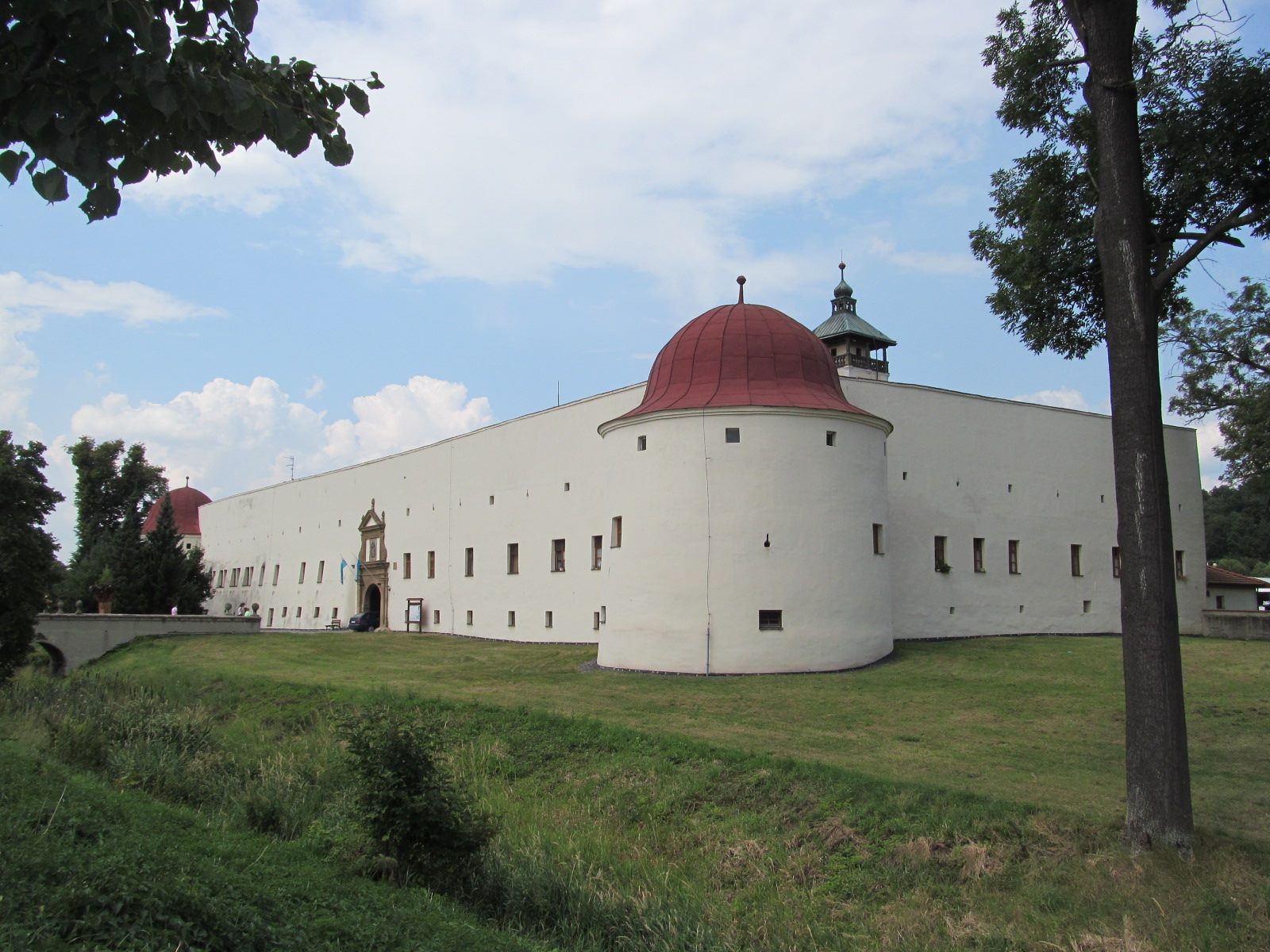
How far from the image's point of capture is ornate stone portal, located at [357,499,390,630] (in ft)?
142

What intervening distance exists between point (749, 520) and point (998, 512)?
475 inches

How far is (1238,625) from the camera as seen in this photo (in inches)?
1216

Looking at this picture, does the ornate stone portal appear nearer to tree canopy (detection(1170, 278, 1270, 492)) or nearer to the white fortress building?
the white fortress building

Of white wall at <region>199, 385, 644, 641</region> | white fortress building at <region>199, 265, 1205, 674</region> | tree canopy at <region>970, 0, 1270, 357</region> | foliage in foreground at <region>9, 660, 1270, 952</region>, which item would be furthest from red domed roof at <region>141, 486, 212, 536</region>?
tree canopy at <region>970, 0, 1270, 357</region>

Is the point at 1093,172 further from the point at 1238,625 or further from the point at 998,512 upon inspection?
the point at 1238,625

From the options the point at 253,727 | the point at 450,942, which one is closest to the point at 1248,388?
the point at 253,727

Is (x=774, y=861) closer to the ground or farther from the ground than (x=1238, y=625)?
closer to the ground

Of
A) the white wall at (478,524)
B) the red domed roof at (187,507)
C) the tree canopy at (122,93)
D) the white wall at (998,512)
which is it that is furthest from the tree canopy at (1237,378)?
the red domed roof at (187,507)

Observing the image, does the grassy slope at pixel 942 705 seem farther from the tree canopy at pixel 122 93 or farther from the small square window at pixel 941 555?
the tree canopy at pixel 122 93

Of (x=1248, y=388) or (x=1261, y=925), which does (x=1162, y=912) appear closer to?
(x=1261, y=925)

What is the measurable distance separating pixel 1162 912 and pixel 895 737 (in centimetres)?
679

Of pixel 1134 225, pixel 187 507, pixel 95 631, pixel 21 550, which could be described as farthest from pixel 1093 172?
pixel 187 507

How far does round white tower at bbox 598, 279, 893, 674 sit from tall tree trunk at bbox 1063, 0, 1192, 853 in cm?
1268

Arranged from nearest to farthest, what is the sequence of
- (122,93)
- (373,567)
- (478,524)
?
(122,93) < (478,524) < (373,567)
